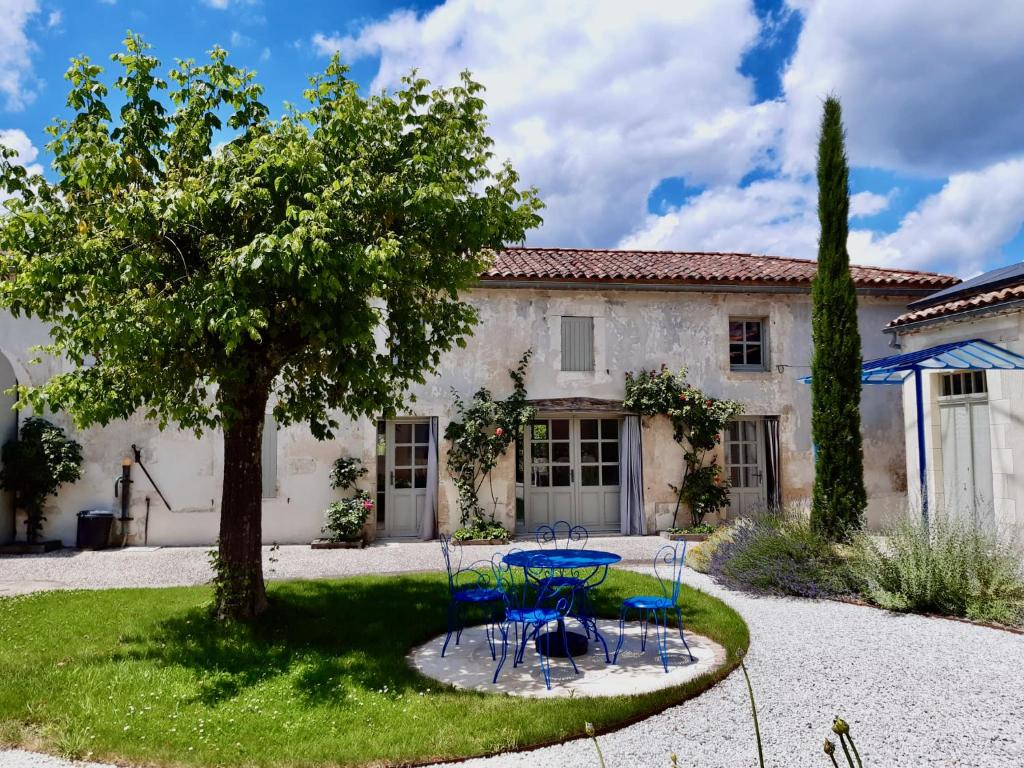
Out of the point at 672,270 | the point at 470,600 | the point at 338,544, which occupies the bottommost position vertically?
the point at 338,544

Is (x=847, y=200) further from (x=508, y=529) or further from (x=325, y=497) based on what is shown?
(x=325, y=497)

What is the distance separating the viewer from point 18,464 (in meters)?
11.3

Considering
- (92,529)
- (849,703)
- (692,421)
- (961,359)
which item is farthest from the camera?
(692,421)

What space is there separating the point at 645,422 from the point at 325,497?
603cm

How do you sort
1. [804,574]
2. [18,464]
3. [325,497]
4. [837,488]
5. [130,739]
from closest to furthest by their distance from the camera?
[130,739] < [804,574] < [837,488] < [18,464] < [325,497]

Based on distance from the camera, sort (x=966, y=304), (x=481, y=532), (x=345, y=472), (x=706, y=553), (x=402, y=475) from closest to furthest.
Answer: (x=706, y=553) → (x=966, y=304) → (x=345, y=472) → (x=481, y=532) → (x=402, y=475)

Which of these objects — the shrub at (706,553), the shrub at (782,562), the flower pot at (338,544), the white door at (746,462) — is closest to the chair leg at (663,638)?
the shrub at (782,562)

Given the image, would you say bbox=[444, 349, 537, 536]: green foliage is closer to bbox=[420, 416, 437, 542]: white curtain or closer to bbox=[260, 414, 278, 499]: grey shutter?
bbox=[420, 416, 437, 542]: white curtain

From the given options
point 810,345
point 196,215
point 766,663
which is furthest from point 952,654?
point 810,345

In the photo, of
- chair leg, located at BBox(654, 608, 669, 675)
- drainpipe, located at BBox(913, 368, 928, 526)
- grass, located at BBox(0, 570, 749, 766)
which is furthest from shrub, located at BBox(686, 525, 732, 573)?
drainpipe, located at BBox(913, 368, 928, 526)

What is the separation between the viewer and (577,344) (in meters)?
13.4

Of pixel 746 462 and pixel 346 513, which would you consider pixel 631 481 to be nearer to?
pixel 746 462

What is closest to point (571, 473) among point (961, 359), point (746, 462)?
point (746, 462)

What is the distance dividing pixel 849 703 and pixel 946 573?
318 centimetres
